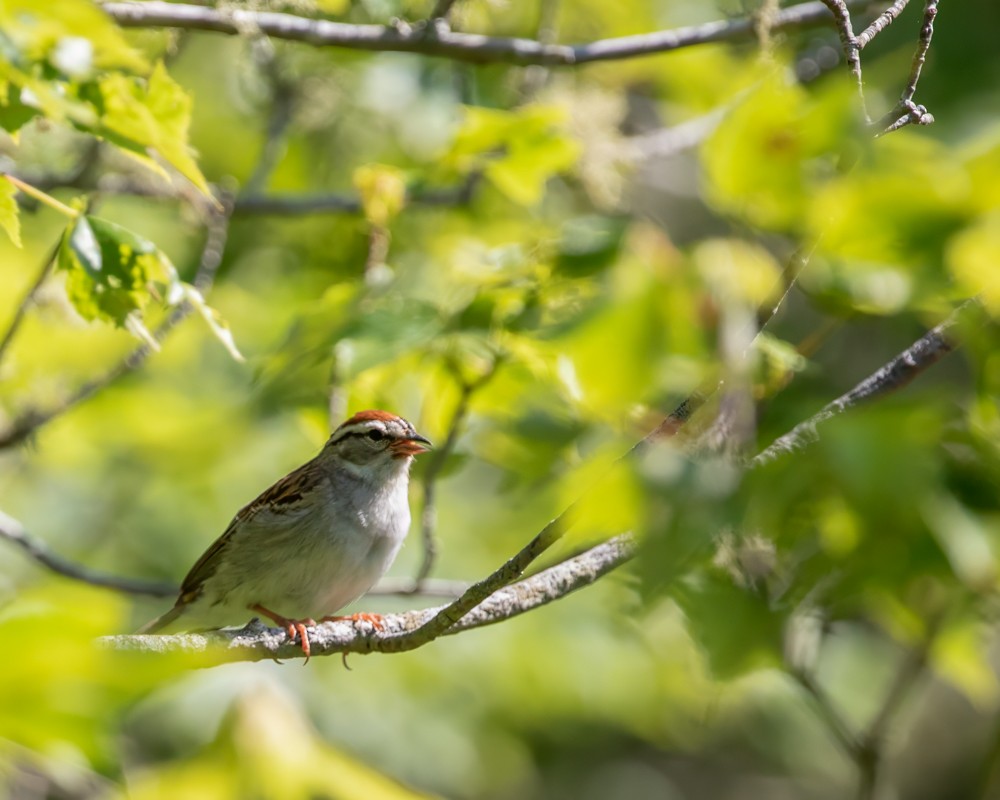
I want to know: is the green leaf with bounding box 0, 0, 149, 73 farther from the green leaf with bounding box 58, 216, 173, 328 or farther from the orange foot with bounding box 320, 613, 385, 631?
the orange foot with bounding box 320, 613, 385, 631

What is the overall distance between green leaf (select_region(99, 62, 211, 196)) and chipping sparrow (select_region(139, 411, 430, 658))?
5.78 ft

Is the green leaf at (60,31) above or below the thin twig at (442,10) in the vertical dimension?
above

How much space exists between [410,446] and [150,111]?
221cm

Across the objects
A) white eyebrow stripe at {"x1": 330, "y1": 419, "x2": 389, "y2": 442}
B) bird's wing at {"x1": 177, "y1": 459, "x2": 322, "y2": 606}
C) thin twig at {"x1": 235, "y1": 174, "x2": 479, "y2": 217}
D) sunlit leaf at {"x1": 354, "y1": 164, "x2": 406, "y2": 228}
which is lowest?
bird's wing at {"x1": 177, "y1": 459, "x2": 322, "y2": 606}

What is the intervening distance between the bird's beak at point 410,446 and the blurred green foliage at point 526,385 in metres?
0.49

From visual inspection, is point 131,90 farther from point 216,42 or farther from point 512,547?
point 216,42

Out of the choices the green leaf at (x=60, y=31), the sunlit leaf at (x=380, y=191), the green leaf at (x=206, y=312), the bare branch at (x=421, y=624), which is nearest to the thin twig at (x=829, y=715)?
the bare branch at (x=421, y=624)

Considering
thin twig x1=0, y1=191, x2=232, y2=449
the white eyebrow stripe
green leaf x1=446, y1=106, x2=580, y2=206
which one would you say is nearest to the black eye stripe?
the white eyebrow stripe

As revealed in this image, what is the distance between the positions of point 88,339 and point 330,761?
8.46ft

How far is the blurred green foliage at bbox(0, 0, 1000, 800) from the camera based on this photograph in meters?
1.99

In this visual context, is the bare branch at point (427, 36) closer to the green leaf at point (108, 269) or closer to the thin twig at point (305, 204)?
the thin twig at point (305, 204)

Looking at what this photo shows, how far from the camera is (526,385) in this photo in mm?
3812

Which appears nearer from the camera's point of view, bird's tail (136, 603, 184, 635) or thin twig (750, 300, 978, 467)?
thin twig (750, 300, 978, 467)

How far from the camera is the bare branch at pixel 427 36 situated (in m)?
3.87
